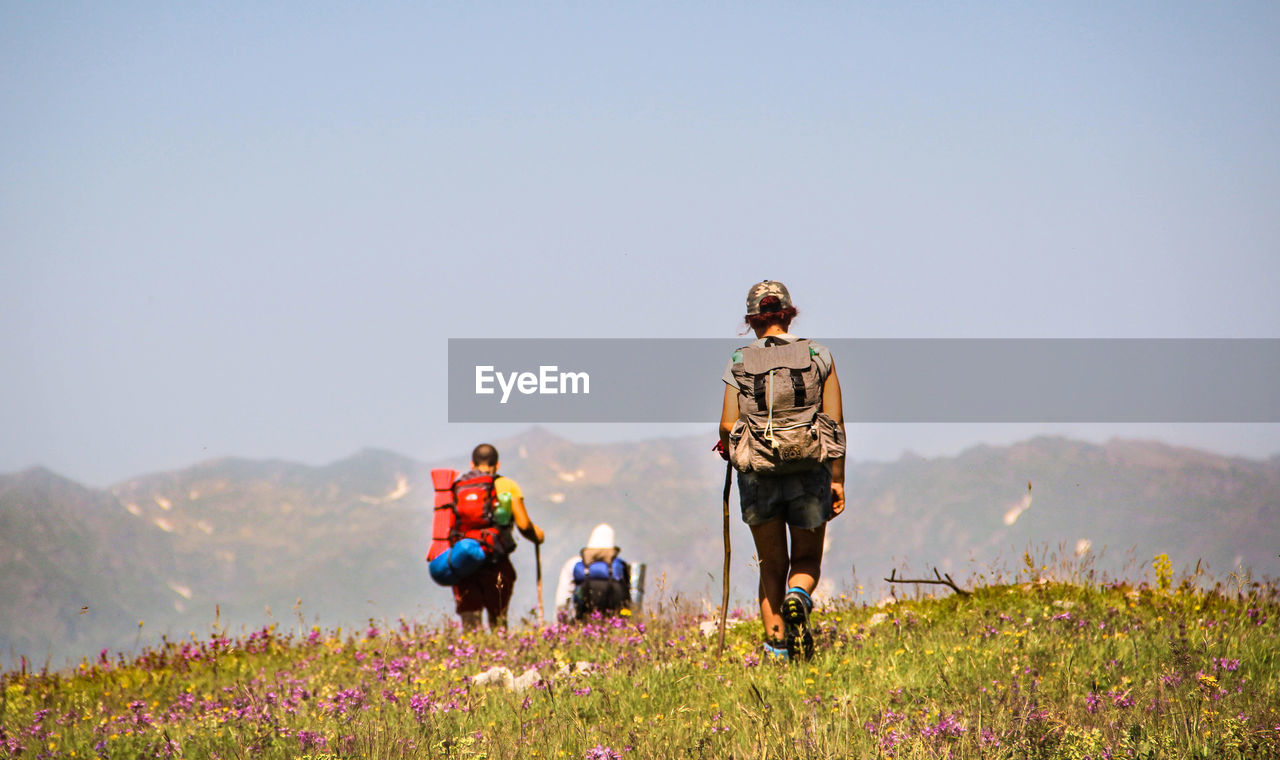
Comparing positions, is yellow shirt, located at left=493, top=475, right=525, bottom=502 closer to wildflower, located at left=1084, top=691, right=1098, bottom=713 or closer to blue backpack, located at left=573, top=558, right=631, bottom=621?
blue backpack, located at left=573, top=558, right=631, bottom=621

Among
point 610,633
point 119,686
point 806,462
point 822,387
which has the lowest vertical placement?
point 119,686

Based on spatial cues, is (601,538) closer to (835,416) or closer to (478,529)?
(478,529)

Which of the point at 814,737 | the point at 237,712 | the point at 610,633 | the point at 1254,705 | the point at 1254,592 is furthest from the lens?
the point at 610,633

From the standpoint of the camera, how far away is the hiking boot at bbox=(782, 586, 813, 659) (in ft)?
24.7

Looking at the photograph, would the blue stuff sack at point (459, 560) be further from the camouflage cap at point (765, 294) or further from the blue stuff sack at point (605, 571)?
the camouflage cap at point (765, 294)

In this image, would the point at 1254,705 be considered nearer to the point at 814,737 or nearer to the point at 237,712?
the point at 814,737

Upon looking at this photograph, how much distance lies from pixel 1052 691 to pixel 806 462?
2160 millimetres

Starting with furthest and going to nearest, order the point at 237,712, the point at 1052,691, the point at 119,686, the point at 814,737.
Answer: the point at 119,686, the point at 237,712, the point at 1052,691, the point at 814,737

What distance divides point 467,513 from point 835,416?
5499 millimetres

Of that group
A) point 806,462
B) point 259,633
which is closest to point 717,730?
point 806,462

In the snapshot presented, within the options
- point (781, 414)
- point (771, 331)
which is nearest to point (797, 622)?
point (781, 414)

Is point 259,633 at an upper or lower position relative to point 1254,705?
lower

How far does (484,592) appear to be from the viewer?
40.6 ft

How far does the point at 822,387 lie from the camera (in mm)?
7816
